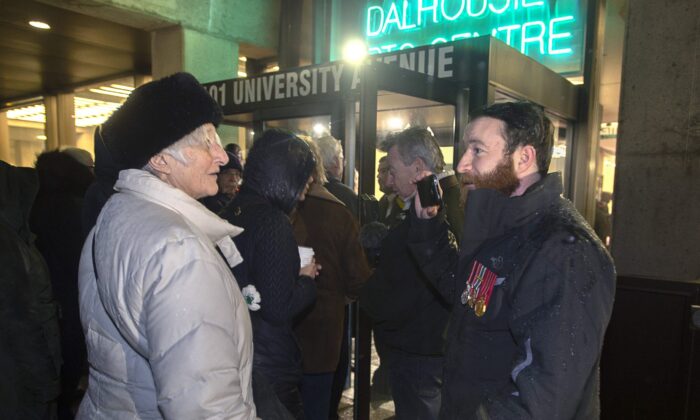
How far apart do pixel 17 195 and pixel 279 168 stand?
1420mm

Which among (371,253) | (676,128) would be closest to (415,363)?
(371,253)

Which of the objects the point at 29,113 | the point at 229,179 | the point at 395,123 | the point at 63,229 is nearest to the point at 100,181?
the point at 63,229

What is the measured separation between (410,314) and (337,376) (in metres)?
1.23

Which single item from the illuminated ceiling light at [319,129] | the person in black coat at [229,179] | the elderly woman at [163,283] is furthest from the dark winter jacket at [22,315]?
the illuminated ceiling light at [319,129]

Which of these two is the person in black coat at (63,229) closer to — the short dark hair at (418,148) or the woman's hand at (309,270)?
the woman's hand at (309,270)

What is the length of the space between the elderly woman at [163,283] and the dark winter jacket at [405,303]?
131 centimetres

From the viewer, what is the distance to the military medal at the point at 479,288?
63.1 inches

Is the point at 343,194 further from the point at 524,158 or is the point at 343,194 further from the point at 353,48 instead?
the point at 353,48

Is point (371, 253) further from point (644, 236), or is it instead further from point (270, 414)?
point (644, 236)

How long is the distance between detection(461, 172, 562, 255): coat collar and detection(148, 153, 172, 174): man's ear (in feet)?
3.39

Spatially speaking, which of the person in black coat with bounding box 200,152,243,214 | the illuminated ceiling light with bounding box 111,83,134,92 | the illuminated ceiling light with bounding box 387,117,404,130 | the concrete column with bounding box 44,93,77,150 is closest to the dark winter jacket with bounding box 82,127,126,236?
the person in black coat with bounding box 200,152,243,214

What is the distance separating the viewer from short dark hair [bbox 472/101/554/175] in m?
1.74

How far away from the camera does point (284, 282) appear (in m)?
2.00

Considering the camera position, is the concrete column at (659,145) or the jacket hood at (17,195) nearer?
the jacket hood at (17,195)
